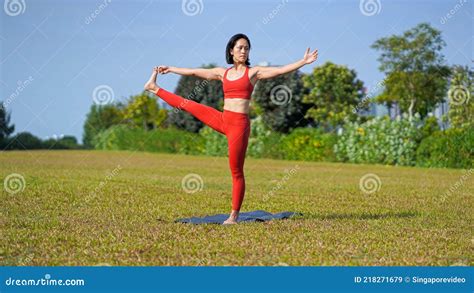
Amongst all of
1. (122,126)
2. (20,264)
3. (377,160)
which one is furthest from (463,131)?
(122,126)

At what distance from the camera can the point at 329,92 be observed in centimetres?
3766

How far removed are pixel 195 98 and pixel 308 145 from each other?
561 inches

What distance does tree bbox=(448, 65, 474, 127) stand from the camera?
24314 millimetres

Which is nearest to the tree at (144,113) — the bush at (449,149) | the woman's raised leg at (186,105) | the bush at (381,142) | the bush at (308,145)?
the bush at (308,145)

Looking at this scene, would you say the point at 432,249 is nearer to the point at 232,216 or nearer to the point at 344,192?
the point at 232,216

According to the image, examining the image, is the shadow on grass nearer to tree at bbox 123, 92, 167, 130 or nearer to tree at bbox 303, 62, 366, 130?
tree at bbox 303, 62, 366, 130

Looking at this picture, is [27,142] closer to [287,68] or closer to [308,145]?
[308,145]

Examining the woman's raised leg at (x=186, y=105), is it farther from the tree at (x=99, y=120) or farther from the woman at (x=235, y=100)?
the tree at (x=99, y=120)

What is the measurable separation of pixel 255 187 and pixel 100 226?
689 cm

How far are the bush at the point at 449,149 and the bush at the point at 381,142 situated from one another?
25.2 inches

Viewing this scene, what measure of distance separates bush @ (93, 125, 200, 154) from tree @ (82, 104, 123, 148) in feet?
7.59

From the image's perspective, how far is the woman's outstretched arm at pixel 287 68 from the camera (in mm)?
6820

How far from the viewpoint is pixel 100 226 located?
725 centimetres

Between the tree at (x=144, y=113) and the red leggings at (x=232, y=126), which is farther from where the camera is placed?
the tree at (x=144, y=113)
